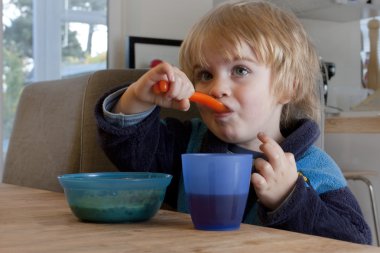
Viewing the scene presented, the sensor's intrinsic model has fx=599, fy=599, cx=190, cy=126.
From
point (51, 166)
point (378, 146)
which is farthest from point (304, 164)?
point (378, 146)

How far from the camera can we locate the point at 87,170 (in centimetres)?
140

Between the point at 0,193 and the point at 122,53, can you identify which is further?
the point at 122,53

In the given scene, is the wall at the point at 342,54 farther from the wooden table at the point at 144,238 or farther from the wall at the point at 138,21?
the wooden table at the point at 144,238

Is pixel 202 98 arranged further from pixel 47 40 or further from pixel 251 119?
pixel 47 40

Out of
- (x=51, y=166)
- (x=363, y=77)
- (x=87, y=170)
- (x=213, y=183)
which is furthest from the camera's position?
(x=363, y=77)

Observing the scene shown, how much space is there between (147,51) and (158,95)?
191 cm

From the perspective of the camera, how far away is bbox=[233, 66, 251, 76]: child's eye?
108 cm

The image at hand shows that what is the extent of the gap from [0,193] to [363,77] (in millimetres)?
2674

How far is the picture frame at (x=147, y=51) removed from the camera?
8.96 feet

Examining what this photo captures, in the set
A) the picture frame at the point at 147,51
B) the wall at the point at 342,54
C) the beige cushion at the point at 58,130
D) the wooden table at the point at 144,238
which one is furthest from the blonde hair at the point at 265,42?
the wall at the point at 342,54

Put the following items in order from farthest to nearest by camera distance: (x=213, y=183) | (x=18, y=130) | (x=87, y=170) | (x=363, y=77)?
(x=363, y=77) < (x=18, y=130) < (x=87, y=170) < (x=213, y=183)

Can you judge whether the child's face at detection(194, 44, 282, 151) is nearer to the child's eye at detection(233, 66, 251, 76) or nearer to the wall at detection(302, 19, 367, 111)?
the child's eye at detection(233, 66, 251, 76)

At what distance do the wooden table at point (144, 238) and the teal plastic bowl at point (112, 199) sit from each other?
0.06 ft

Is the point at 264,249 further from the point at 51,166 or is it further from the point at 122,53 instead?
the point at 122,53
